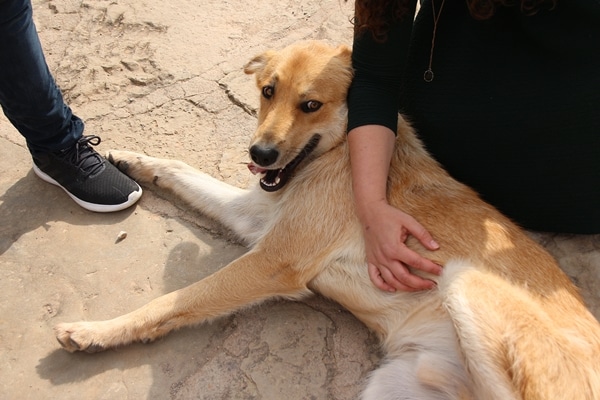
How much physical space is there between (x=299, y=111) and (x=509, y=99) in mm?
1074

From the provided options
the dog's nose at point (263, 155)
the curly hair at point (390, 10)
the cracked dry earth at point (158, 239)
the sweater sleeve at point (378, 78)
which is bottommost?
the cracked dry earth at point (158, 239)

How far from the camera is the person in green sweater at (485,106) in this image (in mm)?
2504

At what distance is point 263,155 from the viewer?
2.71 m

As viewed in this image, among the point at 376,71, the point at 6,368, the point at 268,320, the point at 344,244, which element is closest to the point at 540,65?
the point at 376,71

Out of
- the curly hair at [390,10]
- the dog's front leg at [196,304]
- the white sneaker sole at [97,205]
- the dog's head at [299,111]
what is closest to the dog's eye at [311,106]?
the dog's head at [299,111]

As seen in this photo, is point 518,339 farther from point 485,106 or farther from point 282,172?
point 282,172

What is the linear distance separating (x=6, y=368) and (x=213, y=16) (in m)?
3.33

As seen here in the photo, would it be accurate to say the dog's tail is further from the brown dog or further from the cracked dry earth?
the cracked dry earth

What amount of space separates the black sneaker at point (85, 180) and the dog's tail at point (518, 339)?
6.55 ft

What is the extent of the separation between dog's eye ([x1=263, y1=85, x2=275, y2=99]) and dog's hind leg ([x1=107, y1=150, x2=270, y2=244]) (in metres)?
0.58

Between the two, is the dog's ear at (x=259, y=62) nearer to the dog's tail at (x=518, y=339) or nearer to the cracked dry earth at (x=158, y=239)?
the cracked dry earth at (x=158, y=239)

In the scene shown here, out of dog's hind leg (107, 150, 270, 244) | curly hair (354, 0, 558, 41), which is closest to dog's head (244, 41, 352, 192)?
dog's hind leg (107, 150, 270, 244)

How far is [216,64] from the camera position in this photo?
14.1ft

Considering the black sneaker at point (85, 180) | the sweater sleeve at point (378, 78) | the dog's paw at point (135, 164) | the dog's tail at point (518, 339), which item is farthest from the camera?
the dog's paw at point (135, 164)
